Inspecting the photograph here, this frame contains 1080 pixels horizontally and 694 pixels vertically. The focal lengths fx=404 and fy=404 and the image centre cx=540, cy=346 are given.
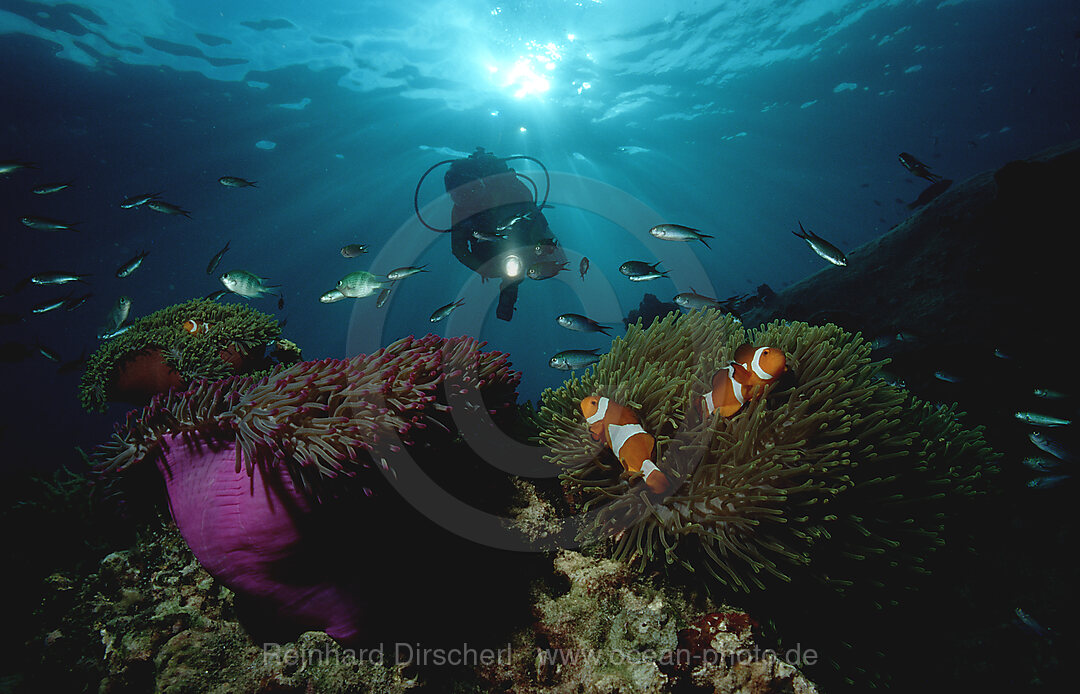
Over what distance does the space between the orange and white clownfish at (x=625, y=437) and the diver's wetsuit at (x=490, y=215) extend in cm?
762

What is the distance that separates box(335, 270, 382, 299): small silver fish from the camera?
5430 millimetres

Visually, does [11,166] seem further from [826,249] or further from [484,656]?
[826,249]

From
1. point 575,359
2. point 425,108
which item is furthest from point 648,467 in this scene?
point 425,108

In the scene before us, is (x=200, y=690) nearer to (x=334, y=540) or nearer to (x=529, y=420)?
(x=334, y=540)

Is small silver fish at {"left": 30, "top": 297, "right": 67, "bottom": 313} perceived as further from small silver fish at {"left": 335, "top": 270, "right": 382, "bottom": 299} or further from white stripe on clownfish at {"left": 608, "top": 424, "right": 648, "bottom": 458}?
white stripe on clownfish at {"left": 608, "top": 424, "right": 648, "bottom": 458}

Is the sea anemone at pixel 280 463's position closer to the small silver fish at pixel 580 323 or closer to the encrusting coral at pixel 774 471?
the encrusting coral at pixel 774 471

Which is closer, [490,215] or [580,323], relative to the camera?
[580,323]

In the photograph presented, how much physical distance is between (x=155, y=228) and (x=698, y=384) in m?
37.6

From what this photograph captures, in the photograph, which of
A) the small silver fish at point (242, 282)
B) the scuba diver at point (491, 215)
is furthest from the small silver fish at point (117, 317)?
the scuba diver at point (491, 215)

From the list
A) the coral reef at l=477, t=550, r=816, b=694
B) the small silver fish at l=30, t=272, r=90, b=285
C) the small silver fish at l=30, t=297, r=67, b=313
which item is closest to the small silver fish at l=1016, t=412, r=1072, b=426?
the coral reef at l=477, t=550, r=816, b=694

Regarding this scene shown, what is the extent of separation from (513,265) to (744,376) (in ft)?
23.0

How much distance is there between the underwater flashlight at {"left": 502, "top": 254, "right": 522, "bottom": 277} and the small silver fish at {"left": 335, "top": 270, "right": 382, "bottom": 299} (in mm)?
3396

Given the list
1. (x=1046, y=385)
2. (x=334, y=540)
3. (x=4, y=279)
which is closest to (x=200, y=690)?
(x=334, y=540)

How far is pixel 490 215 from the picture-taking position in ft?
31.8
